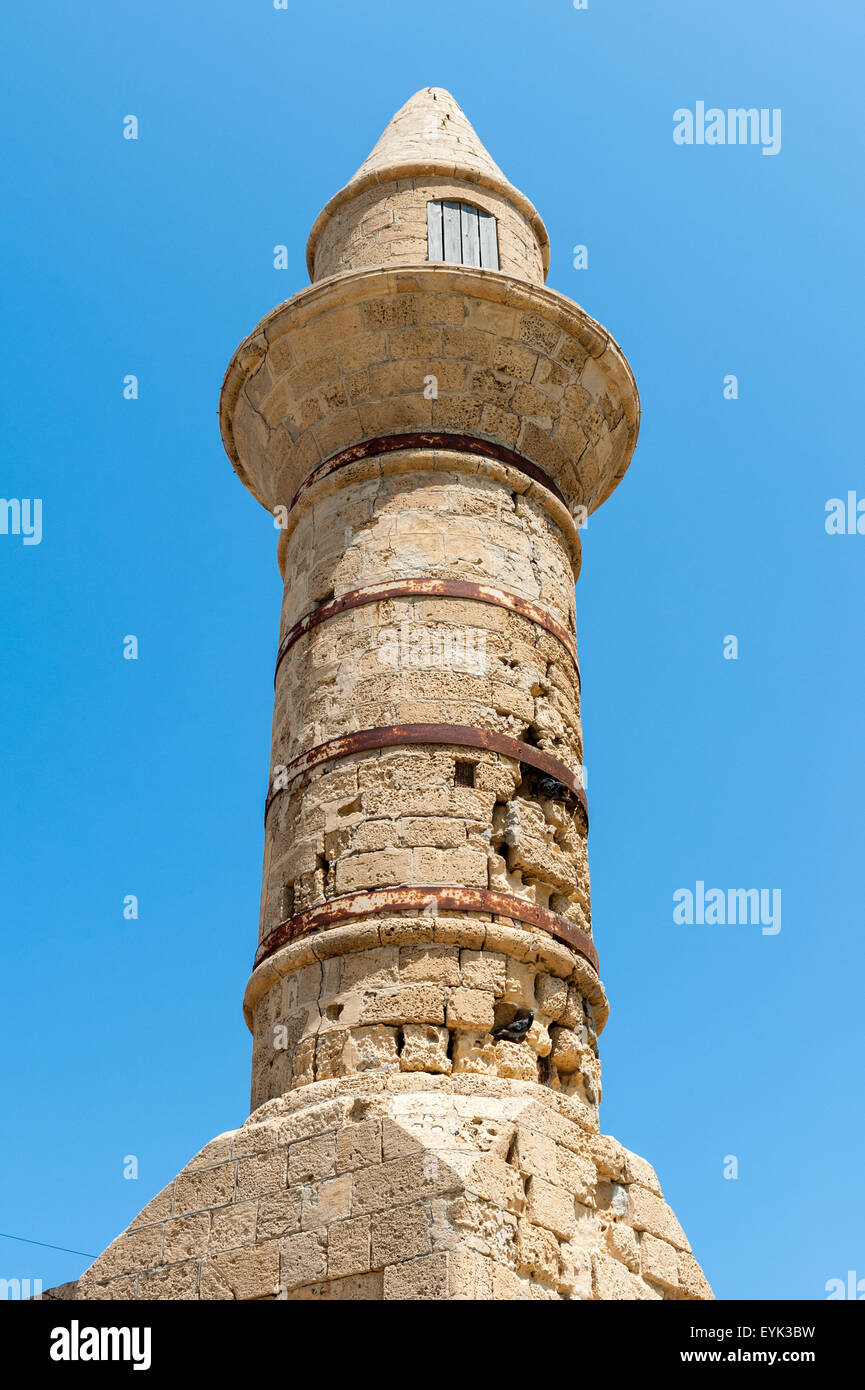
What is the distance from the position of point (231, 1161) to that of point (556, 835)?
210 centimetres

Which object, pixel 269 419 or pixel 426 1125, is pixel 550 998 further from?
pixel 269 419

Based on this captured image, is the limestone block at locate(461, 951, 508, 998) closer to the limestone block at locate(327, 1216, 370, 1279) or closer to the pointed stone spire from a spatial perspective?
the limestone block at locate(327, 1216, 370, 1279)

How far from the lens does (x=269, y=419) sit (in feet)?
25.9

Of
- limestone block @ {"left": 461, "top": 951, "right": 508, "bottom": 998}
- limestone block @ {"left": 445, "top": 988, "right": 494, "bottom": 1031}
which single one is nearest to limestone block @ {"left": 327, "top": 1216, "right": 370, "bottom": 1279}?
limestone block @ {"left": 445, "top": 988, "right": 494, "bottom": 1031}

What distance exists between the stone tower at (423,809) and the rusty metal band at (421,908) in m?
0.01

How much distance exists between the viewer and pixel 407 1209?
16.3 ft

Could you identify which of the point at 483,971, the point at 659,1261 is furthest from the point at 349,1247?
the point at 659,1261

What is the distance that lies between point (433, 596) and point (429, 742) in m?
0.83

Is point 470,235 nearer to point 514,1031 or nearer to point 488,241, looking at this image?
point 488,241

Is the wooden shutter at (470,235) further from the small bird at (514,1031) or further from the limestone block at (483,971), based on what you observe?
the small bird at (514,1031)

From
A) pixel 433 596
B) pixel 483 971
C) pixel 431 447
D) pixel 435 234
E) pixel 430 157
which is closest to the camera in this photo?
pixel 483 971

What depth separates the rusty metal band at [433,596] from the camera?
22.1ft

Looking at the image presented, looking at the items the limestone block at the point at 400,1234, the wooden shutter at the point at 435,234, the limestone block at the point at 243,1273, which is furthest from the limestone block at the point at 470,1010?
the wooden shutter at the point at 435,234
